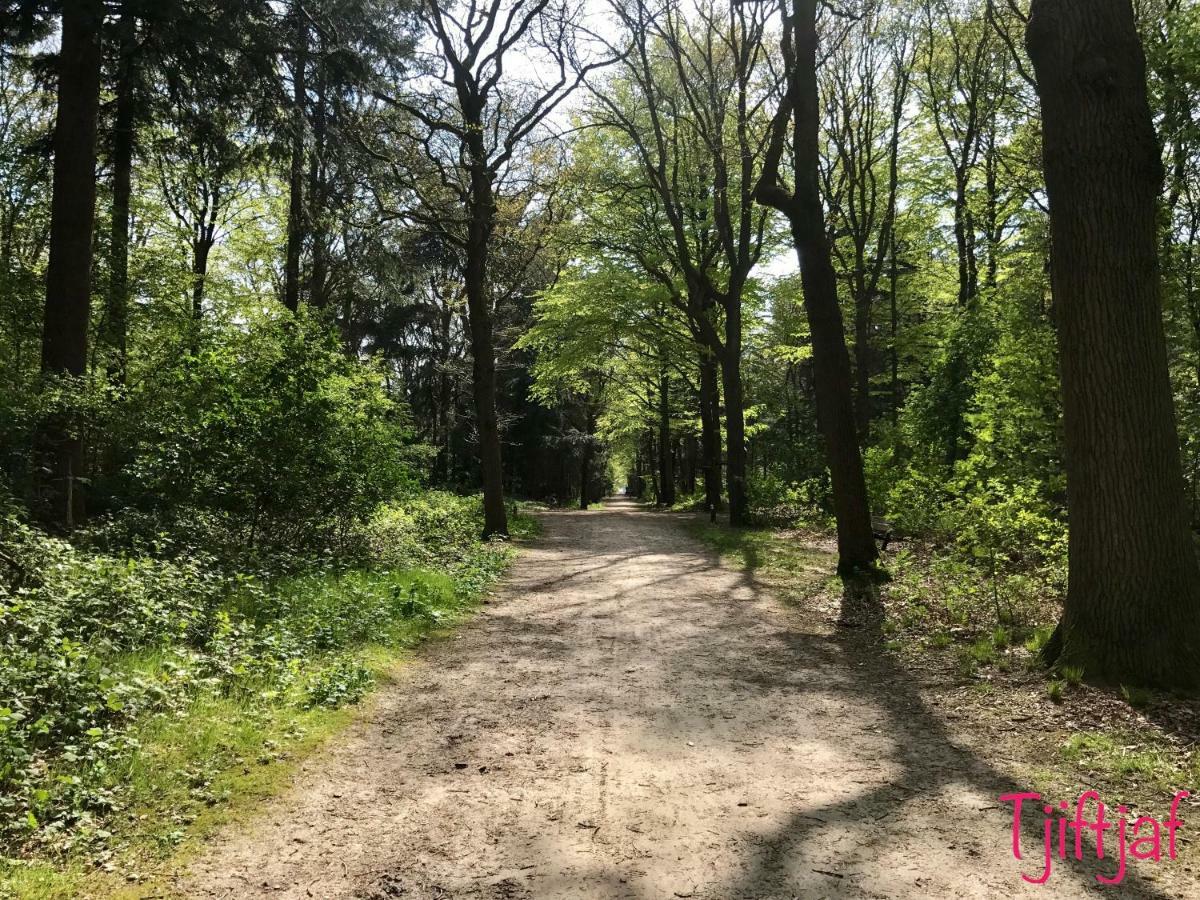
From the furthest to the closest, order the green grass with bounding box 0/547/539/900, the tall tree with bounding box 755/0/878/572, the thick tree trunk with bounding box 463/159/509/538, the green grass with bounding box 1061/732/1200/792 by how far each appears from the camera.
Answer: the thick tree trunk with bounding box 463/159/509/538 → the tall tree with bounding box 755/0/878/572 → the green grass with bounding box 1061/732/1200/792 → the green grass with bounding box 0/547/539/900

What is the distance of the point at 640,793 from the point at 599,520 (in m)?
18.6

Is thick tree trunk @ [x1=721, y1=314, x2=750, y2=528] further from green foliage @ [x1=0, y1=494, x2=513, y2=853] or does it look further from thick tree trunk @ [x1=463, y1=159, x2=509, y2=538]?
green foliage @ [x1=0, y1=494, x2=513, y2=853]

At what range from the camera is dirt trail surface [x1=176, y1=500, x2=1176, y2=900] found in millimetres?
3027

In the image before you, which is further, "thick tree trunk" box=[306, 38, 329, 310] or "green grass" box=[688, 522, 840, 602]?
"thick tree trunk" box=[306, 38, 329, 310]

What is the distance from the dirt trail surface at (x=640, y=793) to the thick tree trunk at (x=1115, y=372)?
157cm

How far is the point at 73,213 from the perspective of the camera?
9.47 meters

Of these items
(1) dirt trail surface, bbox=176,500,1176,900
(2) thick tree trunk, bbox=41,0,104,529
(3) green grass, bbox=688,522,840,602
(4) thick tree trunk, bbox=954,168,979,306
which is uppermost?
(4) thick tree trunk, bbox=954,168,979,306

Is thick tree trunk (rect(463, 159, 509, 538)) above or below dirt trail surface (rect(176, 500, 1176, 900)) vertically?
above

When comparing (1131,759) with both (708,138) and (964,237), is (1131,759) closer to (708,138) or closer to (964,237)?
(708,138)

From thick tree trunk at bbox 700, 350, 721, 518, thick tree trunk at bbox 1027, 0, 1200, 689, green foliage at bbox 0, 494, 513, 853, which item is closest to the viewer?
green foliage at bbox 0, 494, 513, 853

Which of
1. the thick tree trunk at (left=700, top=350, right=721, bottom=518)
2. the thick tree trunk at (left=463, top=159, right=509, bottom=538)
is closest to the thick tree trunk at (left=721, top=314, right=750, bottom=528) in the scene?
the thick tree trunk at (left=700, top=350, right=721, bottom=518)

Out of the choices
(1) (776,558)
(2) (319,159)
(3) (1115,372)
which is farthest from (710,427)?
(3) (1115,372)

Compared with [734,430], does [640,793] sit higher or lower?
lower

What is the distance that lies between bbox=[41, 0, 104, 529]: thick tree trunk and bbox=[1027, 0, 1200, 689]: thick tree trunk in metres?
10.9
